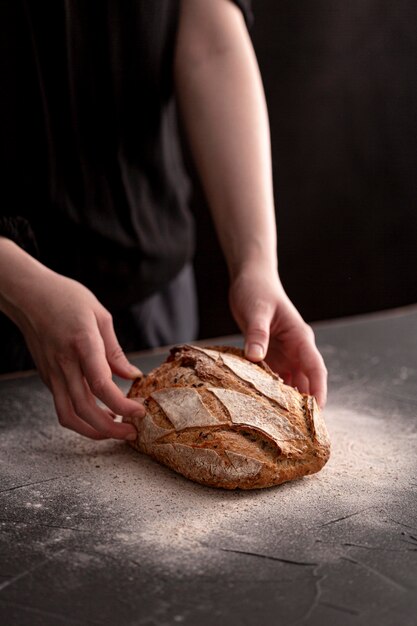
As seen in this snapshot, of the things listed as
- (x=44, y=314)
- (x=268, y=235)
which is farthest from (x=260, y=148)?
(x=44, y=314)

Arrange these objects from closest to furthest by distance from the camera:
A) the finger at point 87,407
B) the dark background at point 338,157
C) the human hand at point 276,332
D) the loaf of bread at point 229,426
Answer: the loaf of bread at point 229,426 → the finger at point 87,407 → the human hand at point 276,332 → the dark background at point 338,157

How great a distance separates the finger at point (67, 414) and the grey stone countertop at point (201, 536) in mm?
41

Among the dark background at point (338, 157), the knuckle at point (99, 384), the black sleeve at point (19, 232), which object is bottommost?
the dark background at point (338, 157)

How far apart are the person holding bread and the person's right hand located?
0.10 m

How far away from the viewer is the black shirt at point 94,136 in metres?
1.64

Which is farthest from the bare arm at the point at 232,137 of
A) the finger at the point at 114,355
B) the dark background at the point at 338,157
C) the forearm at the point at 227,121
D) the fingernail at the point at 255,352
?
the dark background at the point at 338,157

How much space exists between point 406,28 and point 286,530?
9.83 ft

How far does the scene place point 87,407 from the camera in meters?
1.31

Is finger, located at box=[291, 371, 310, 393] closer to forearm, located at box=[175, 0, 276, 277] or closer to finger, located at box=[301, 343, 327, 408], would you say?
finger, located at box=[301, 343, 327, 408]

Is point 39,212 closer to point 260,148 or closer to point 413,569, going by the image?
point 260,148

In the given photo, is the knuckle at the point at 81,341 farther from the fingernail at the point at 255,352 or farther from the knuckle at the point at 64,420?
the fingernail at the point at 255,352

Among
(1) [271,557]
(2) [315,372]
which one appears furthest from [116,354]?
(1) [271,557]

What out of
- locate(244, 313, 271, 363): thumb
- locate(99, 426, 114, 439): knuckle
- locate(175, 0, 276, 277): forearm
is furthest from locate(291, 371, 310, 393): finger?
locate(99, 426, 114, 439): knuckle

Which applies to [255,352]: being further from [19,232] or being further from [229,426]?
[19,232]
